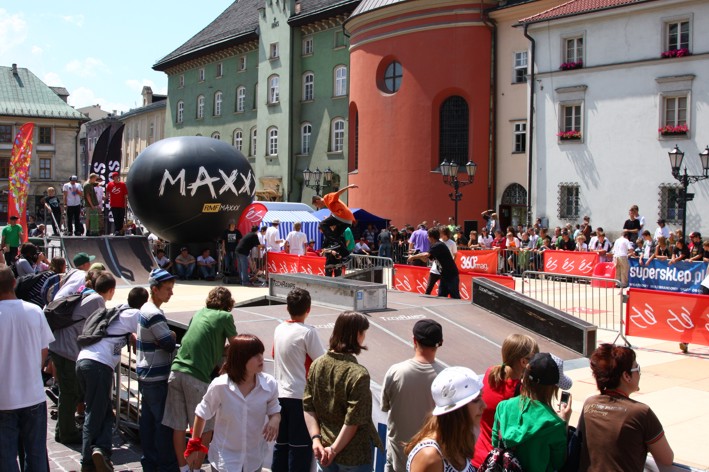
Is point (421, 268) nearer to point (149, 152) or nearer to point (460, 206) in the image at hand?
point (149, 152)

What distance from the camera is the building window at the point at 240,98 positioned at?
52.6 meters

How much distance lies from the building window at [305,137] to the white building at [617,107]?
16741mm

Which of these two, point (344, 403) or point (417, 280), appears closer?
point (344, 403)

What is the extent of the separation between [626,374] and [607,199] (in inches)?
1074

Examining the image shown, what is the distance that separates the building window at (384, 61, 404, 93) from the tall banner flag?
2122 cm

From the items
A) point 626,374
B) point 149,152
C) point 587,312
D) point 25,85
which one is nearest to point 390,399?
point 626,374

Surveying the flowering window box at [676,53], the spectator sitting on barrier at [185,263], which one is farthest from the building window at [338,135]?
the spectator sitting on barrier at [185,263]

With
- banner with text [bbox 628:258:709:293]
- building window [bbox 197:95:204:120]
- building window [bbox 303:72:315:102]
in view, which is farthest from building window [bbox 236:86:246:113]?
banner with text [bbox 628:258:709:293]

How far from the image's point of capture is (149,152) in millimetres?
22906

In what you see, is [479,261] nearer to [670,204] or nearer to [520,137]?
[670,204]

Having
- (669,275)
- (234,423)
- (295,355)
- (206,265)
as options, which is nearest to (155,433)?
(295,355)

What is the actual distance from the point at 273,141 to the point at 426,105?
15.4 metres

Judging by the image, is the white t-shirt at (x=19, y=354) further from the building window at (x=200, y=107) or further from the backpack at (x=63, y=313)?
the building window at (x=200, y=107)

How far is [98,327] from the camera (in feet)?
24.4
